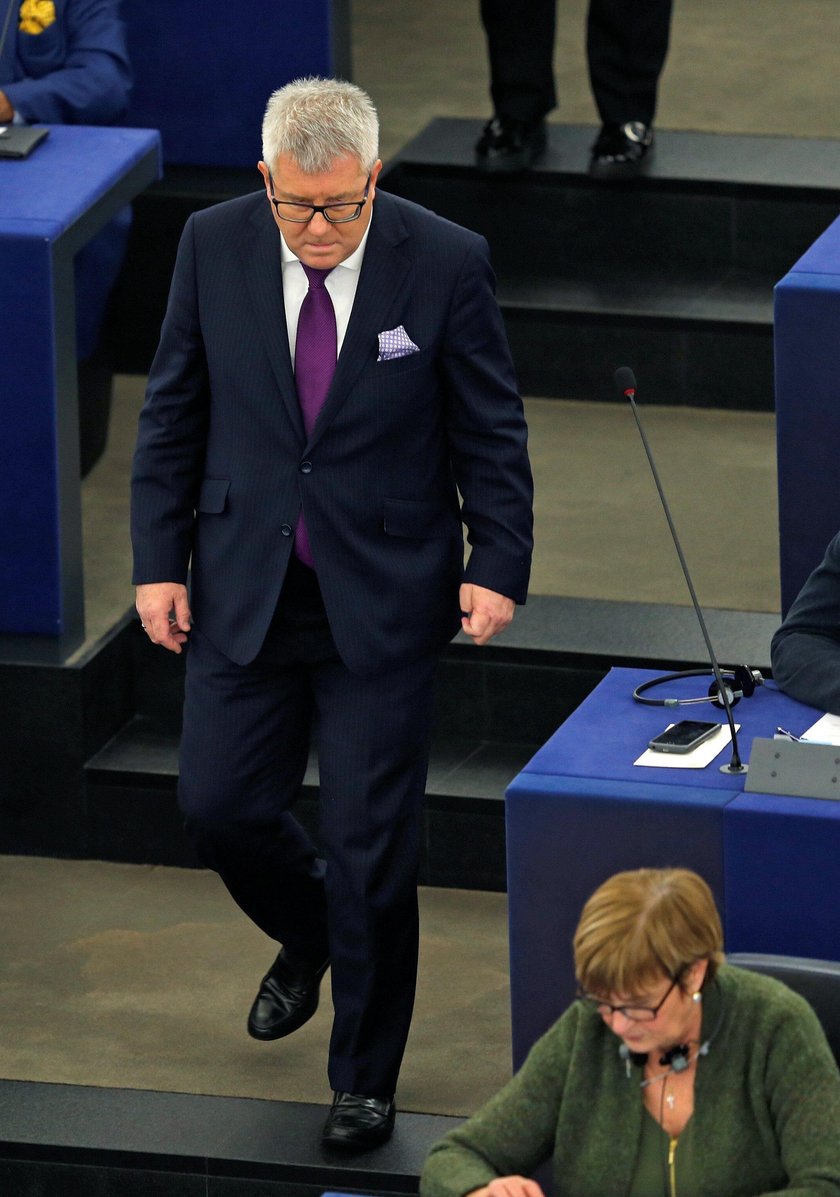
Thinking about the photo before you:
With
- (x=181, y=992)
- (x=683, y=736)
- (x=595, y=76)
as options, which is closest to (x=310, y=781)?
(x=181, y=992)

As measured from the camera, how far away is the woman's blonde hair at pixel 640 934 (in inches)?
101

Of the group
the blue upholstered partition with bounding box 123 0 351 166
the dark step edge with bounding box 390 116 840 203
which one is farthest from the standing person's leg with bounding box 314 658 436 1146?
the blue upholstered partition with bounding box 123 0 351 166

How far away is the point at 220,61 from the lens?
19.4ft

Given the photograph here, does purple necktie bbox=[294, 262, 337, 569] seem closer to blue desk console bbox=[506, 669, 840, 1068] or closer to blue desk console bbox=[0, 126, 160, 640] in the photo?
blue desk console bbox=[506, 669, 840, 1068]

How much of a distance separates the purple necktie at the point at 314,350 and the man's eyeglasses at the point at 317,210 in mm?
164

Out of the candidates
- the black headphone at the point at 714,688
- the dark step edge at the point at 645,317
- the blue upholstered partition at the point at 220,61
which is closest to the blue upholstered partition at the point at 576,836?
the black headphone at the point at 714,688

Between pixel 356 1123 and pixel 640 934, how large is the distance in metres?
1.02

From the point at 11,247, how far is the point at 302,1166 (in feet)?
5.49

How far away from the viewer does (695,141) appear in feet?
20.1

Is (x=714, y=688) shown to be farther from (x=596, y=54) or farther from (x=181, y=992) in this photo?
(x=596, y=54)

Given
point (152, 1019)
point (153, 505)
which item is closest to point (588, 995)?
point (153, 505)

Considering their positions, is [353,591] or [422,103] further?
[422,103]

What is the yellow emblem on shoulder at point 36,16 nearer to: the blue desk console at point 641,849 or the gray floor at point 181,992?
the gray floor at point 181,992

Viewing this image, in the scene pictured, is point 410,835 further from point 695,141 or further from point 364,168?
point 695,141
